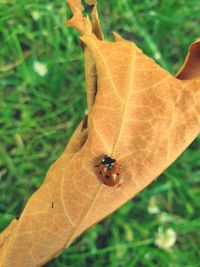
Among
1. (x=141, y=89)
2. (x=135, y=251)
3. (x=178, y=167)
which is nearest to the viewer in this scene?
(x=141, y=89)

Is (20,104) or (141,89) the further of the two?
(20,104)

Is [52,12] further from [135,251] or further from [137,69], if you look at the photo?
[135,251]

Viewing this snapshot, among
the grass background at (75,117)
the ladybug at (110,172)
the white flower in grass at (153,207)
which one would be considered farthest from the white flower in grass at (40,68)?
the ladybug at (110,172)

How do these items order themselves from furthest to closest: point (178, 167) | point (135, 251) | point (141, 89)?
point (178, 167), point (135, 251), point (141, 89)

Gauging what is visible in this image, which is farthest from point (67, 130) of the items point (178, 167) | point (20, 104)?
point (178, 167)

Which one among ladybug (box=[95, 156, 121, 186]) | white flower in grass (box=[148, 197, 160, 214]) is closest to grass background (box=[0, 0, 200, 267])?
white flower in grass (box=[148, 197, 160, 214])

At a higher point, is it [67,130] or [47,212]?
[47,212]

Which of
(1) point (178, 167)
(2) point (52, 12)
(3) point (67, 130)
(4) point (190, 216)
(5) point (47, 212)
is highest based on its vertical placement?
(2) point (52, 12)

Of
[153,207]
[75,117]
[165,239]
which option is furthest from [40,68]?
[165,239]
